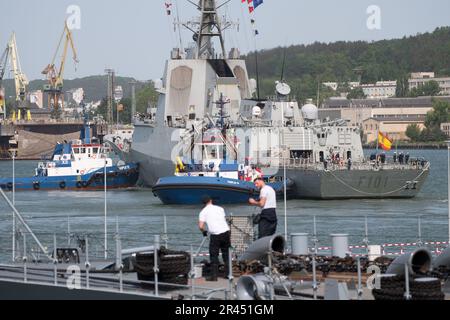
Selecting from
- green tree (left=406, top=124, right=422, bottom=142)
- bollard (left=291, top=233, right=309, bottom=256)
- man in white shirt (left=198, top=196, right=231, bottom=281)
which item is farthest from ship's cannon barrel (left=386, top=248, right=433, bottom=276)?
green tree (left=406, top=124, right=422, bottom=142)

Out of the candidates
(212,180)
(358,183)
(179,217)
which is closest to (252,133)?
(358,183)

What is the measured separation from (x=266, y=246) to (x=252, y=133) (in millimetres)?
50290

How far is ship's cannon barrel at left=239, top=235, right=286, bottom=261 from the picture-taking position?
18562mm

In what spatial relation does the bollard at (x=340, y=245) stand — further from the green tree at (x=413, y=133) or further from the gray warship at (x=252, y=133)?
the green tree at (x=413, y=133)

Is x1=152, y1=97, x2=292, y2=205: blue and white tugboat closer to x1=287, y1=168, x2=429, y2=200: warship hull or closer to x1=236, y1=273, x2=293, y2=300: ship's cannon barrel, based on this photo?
x1=287, y1=168, x2=429, y2=200: warship hull

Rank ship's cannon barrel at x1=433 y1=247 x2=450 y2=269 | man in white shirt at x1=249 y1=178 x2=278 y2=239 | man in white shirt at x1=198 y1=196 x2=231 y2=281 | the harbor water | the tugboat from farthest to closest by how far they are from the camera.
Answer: the tugboat → the harbor water → man in white shirt at x1=249 y1=178 x2=278 y2=239 → man in white shirt at x1=198 y1=196 x2=231 y2=281 → ship's cannon barrel at x1=433 y1=247 x2=450 y2=269

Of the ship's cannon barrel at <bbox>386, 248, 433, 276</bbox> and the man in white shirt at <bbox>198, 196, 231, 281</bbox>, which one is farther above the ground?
the man in white shirt at <bbox>198, 196, 231, 281</bbox>

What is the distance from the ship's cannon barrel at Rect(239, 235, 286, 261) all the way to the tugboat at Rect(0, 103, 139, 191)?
2370 inches

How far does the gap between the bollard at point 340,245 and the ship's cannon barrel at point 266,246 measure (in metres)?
1.71

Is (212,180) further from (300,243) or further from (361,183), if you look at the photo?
(300,243)
